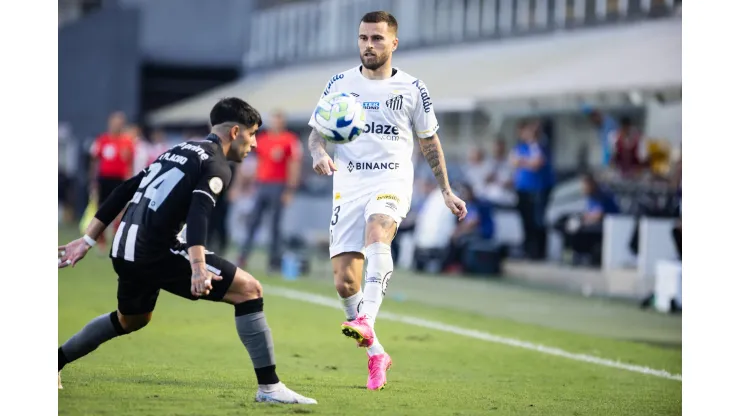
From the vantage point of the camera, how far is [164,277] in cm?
683

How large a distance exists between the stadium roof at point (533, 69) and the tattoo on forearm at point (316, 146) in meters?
7.64

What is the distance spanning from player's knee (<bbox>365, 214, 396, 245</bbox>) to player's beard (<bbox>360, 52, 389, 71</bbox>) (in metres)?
0.85

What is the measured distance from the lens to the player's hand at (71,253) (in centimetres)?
688

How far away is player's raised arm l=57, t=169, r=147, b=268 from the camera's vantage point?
689 centimetres

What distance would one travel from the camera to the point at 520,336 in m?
11.1

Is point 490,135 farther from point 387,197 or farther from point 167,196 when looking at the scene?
point 167,196

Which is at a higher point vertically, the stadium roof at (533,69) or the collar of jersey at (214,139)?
the stadium roof at (533,69)

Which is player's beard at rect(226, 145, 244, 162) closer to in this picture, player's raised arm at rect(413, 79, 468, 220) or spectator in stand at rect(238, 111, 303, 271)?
player's raised arm at rect(413, 79, 468, 220)

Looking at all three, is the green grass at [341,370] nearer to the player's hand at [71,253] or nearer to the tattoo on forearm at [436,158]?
the player's hand at [71,253]

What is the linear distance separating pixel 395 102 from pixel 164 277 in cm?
176

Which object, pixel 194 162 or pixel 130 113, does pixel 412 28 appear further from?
pixel 194 162

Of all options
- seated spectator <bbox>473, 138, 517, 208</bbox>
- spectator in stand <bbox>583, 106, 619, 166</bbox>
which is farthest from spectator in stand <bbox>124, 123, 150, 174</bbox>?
spectator in stand <bbox>583, 106, 619, 166</bbox>

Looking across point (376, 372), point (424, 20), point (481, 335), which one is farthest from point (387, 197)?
point (424, 20)

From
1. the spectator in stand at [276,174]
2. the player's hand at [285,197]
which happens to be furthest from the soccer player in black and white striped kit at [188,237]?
the player's hand at [285,197]
